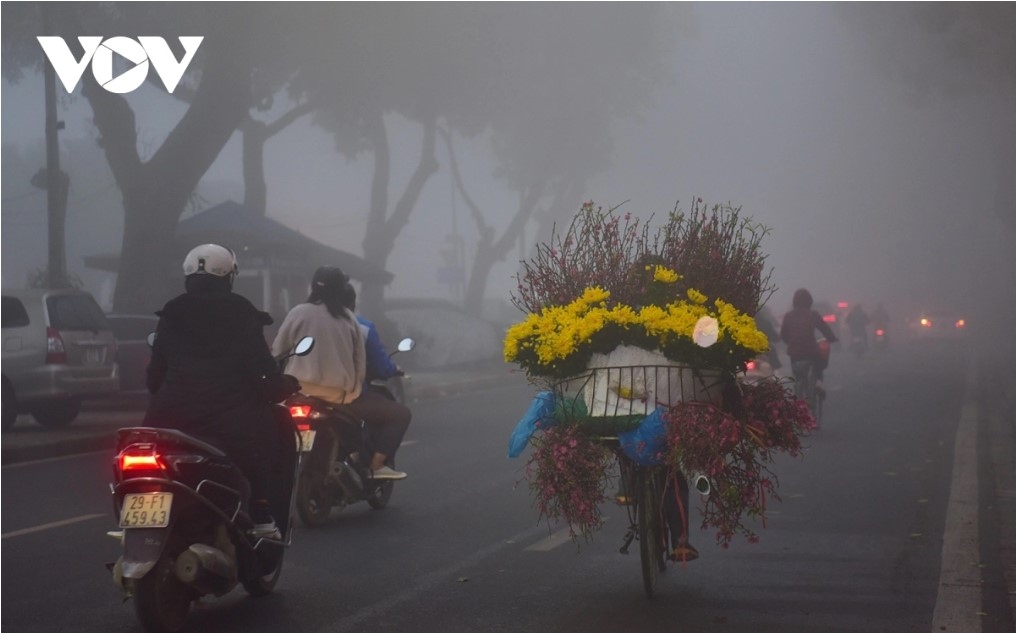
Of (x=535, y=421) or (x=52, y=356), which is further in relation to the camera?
(x=52, y=356)

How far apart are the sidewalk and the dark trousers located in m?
1.36

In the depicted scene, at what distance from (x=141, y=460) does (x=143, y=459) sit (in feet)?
0.04

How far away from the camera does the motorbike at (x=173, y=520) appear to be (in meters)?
5.84

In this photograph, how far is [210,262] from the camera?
250 inches

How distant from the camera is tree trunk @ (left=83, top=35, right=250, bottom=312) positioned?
94.5ft

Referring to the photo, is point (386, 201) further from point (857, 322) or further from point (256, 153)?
point (857, 322)

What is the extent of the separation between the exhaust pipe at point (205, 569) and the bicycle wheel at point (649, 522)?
1.91 m

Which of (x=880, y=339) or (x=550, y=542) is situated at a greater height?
(x=880, y=339)

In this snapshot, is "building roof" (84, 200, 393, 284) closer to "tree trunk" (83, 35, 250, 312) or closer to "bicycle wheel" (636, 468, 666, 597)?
"tree trunk" (83, 35, 250, 312)

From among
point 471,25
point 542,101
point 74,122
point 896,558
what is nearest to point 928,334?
point 542,101

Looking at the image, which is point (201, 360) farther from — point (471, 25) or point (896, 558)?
point (471, 25)

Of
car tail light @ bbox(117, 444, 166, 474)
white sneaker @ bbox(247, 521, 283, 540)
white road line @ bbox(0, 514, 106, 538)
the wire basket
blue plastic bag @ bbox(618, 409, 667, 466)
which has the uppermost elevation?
the wire basket

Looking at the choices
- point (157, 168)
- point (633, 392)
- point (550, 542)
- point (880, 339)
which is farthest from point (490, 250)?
point (633, 392)

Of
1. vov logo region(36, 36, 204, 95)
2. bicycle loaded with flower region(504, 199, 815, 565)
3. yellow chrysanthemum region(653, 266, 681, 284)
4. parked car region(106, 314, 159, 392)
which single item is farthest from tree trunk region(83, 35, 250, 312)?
yellow chrysanthemum region(653, 266, 681, 284)
